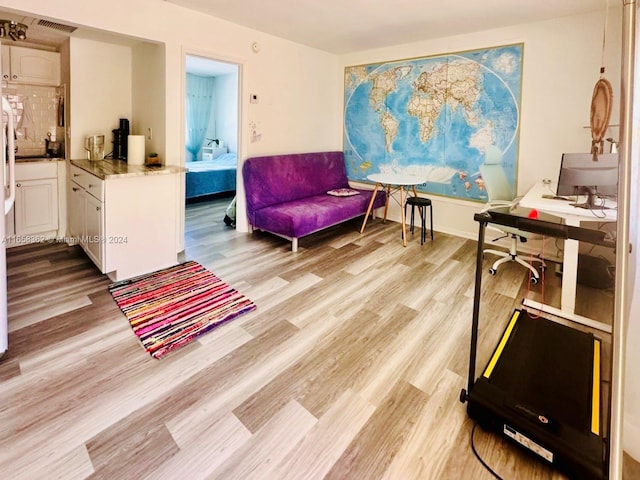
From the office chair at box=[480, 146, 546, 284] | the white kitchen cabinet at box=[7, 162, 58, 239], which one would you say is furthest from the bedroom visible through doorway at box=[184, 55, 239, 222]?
the office chair at box=[480, 146, 546, 284]

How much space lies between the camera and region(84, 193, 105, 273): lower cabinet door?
2.92m

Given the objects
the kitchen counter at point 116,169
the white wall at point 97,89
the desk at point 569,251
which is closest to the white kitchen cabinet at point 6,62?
the white wall at point 97,89

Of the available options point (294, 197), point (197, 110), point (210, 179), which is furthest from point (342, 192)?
point (197, 110)

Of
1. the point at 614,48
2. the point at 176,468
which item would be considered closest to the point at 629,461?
the point at 176,468

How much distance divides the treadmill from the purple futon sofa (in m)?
2.32

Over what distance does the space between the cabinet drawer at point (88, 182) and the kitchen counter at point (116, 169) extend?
0.04 m

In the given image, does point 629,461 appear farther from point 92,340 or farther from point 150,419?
point 92,340

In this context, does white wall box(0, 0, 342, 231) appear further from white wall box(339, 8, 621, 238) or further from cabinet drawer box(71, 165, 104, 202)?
white wall box(339, 8, 621, 238)

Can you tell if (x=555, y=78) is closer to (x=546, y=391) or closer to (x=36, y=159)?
(x=546, y=391)

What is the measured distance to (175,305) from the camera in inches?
105

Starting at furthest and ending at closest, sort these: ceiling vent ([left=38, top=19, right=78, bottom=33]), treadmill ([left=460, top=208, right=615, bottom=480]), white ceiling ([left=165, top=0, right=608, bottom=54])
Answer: white ceiling ([left=165, top=0, right=608, bottom=54])
ceiling vent ([left=38, top=19, right=78, bottom=33])
treadmill ([left=460, top=208, right=615, bottom=480])

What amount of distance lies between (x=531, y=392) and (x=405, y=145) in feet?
12.3

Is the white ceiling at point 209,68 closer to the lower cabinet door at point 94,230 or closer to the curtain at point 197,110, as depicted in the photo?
the curtain at point 197,110

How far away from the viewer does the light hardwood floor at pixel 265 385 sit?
4.80 feet
